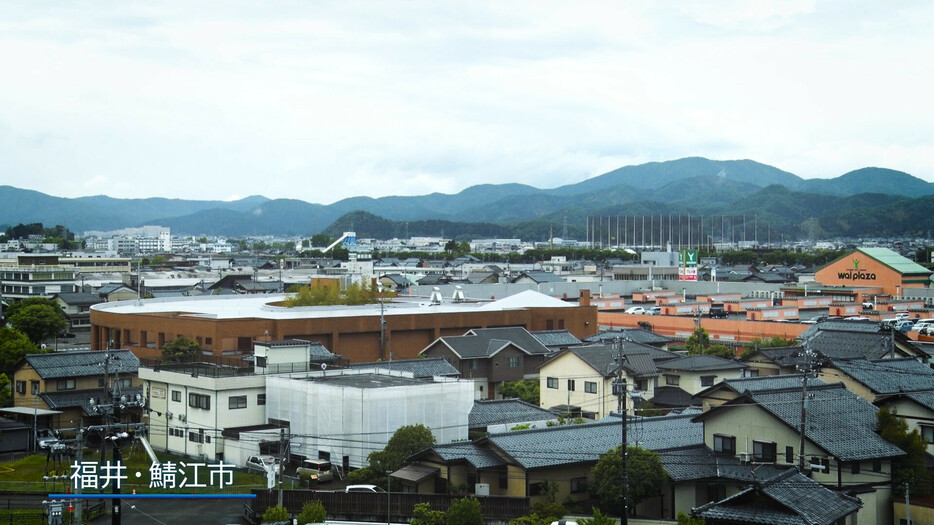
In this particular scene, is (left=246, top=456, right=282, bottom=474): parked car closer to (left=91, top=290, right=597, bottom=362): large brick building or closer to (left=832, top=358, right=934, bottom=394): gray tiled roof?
(left=91, top=290, right=597, bottom=362): large brick building

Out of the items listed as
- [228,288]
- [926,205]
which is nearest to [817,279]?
[228,288]

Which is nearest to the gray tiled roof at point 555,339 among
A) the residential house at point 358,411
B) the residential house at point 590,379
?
the residential house at point 590,379

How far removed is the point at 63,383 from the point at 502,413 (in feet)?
36.9

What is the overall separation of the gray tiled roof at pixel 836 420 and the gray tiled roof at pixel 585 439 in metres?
1.92

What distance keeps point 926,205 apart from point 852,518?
172 metres

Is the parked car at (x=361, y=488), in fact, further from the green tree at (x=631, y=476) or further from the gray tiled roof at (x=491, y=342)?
the gray tiled roof at (x=491, y=342)

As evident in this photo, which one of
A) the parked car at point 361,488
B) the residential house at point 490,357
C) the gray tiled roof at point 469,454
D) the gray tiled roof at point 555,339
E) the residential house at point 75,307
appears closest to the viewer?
the gray tiled roof at point 469,454

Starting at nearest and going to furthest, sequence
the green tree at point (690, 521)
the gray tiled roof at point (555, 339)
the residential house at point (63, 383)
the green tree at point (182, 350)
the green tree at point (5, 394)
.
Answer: the green tree at point (690, 521) → the residential house at point (63, 383) → the green tree at point (5, 394) → the green tree at point (182, 350) → the gray tiled roof at point (555, 339)

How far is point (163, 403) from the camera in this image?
21188 millimetres

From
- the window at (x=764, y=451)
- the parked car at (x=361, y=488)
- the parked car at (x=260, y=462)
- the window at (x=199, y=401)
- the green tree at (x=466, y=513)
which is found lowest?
the parked car at (x=260, y=462)

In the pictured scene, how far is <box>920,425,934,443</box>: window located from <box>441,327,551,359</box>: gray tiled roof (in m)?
13.8

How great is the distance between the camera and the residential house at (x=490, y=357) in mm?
27656

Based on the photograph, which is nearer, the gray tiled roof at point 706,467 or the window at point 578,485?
the gray tiled roof at point 706,467

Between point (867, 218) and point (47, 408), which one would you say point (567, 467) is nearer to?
point (47, 408)
